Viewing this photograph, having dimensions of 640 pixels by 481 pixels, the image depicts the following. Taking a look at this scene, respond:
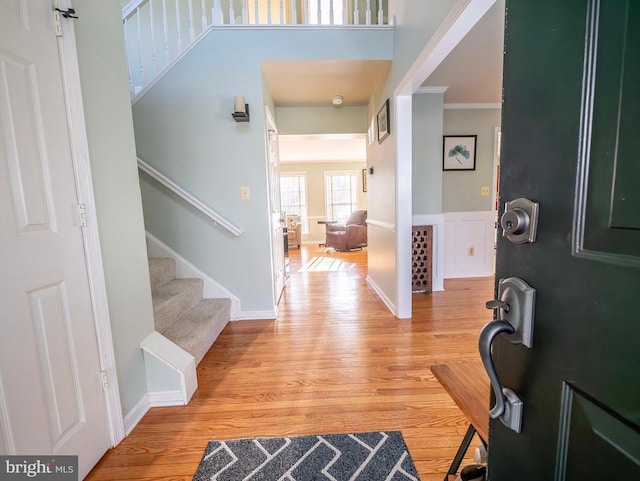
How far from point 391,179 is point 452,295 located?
1.54 metres

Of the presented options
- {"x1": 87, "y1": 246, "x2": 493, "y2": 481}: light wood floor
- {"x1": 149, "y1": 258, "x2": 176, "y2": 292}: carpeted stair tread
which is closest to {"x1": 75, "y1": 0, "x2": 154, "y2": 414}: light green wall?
{"x1": 87, "y1": 246, "x2": 493, "y2": 481}: light wood floor

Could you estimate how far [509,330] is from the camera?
0.41 meters

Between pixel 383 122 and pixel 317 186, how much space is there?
547 cm

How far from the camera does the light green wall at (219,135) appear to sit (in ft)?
7.88

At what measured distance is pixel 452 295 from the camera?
315cm

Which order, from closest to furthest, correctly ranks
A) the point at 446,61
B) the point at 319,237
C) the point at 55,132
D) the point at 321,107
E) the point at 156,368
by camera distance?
the point at 55,132
the point at 156,368
the point at 446,61
the point at 321,107
the point at 319,237

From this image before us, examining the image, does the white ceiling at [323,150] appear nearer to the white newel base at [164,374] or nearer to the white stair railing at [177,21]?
the white stair railing at [177,21]

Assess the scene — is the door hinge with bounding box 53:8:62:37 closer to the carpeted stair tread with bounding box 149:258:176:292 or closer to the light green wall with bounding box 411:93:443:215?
the carpeted stair tread with bounding box 149:258:176:292

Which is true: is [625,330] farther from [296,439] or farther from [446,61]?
[446,61]

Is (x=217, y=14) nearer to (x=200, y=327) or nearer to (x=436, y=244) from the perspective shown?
(x=200, y=327)

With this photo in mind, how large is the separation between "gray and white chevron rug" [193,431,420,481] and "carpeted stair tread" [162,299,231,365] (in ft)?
2.36

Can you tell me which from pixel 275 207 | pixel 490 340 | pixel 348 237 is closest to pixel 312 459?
pixel 490 340

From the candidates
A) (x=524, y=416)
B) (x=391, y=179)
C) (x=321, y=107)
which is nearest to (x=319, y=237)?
(x=321, y=107)

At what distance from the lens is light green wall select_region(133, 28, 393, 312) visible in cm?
240
